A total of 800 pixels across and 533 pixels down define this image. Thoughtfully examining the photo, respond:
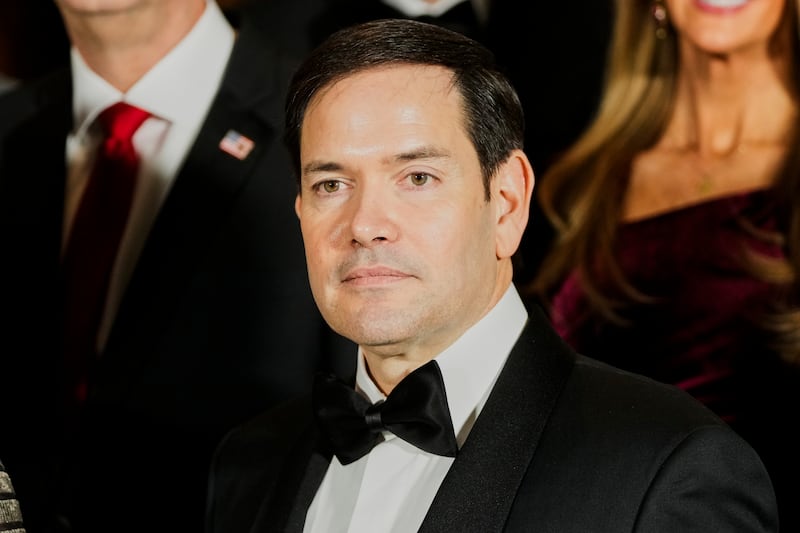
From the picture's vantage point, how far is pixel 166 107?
2883mm

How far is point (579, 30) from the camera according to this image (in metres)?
3.51

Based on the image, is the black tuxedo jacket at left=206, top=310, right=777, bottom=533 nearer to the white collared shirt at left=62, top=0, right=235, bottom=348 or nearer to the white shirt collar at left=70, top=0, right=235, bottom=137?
the white collared shirt at left=62, top=0, right=235, bottom=348

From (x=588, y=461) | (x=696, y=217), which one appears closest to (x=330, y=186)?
(x=588, y=461)

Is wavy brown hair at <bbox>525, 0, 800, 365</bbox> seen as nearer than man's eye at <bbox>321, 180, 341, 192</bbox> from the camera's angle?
No

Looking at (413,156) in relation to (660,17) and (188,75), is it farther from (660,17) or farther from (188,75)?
(660,17)

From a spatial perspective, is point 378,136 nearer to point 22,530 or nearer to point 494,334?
point 494,334

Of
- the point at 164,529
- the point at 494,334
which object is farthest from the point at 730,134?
the point at 164,529

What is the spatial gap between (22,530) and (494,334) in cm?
75

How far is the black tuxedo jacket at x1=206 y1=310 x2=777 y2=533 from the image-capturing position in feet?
6.16

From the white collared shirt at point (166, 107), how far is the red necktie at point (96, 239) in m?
0.02

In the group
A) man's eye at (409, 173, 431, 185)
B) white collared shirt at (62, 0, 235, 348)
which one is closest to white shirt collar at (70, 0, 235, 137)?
white collared shirt at (62, 0, 235, 348)

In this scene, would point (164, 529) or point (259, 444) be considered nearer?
point (259, 444)

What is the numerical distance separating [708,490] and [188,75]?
1.44 metres

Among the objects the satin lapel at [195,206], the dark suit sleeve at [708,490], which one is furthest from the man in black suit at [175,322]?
the dark suit sleeve at [708,490]
